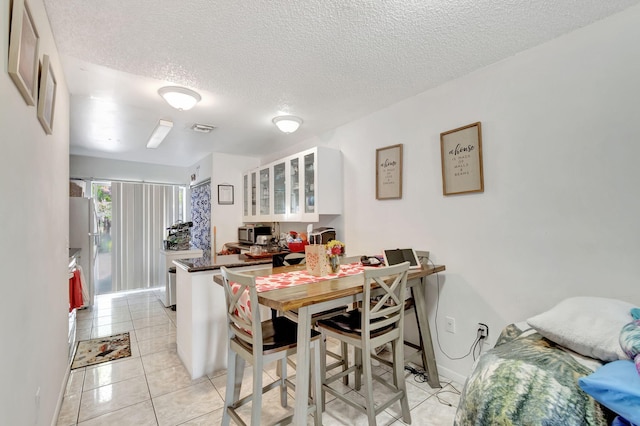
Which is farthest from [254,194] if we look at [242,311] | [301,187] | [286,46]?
[242,311]

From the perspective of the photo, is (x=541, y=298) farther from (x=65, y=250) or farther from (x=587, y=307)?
(x=65, y=250)

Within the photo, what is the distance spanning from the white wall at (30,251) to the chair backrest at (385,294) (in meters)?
1.44

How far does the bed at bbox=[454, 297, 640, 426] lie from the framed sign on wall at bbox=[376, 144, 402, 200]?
1.53 meters

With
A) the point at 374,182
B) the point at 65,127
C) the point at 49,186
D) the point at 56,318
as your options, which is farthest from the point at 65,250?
the point at 374,182

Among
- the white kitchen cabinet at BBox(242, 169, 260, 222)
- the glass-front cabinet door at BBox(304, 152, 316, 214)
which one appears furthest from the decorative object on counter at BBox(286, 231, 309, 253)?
the white kitchen cabinet at BBox(242, 169, 260, 222)

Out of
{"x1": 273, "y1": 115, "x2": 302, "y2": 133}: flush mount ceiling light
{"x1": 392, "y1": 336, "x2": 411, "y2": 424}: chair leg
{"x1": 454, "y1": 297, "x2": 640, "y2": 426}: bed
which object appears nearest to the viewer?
{"x1": 454, "y1": 297, "x2": 640, "y2": 426}: bed

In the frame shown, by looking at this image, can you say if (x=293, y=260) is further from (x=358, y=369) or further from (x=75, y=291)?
(x=75, y=291)

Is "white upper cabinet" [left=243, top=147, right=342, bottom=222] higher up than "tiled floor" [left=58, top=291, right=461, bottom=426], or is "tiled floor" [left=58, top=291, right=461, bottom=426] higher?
"white upper cabinet" [left=243, top=147, right=342, bottom=222]

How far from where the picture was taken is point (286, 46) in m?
1.83

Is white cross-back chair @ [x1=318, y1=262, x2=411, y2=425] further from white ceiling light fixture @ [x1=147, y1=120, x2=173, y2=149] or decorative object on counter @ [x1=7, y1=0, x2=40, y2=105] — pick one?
white ceiling light fixture @ [x1=147, y1=120, x2=173, y2=149]

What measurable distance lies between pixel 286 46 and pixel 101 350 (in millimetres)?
3258

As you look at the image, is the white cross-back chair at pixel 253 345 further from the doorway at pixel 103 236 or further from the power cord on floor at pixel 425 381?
the doorway at pixel 103 236

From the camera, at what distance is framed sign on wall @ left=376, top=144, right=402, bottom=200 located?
2.67 m

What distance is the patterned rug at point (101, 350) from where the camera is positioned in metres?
2.63
